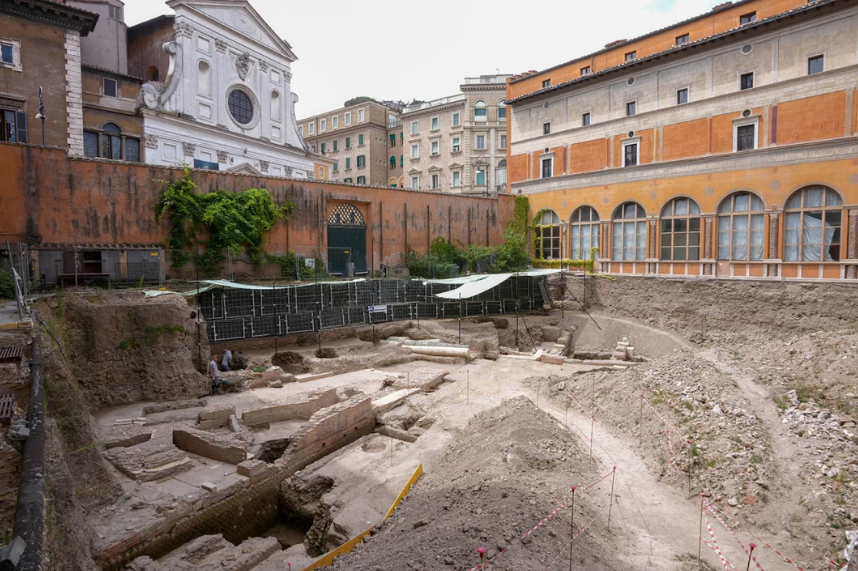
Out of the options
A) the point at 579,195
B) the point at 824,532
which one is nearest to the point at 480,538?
the point at 824,532

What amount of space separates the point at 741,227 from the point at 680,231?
9.37ft

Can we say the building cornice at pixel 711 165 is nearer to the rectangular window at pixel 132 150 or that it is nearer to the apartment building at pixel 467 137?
the apartment building at pixel 467 137

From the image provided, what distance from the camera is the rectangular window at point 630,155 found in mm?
28781

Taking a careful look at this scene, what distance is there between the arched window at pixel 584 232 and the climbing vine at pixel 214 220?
58.3 ft

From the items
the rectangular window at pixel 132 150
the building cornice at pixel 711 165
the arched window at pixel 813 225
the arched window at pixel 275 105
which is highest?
the arched window at pixel 275 105

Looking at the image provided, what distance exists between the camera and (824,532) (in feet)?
26.1

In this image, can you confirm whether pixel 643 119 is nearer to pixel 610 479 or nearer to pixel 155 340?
pixel 610 479

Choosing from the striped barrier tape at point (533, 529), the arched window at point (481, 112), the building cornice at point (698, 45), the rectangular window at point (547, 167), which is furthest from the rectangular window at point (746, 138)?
the arched window at point (481, 112)

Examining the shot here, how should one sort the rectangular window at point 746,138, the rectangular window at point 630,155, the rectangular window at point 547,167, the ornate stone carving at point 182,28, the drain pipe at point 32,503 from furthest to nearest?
the rectangular window at point 547,167 → the ornate stone carving at point 182,28 → the rectangular window at point 630,155 → the rectangular window at point 746,138 → the drain pipe at point 32,503

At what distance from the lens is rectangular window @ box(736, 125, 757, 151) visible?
24250mm

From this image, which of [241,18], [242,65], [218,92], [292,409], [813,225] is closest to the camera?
[292,409]

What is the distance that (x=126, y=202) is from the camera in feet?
69.8

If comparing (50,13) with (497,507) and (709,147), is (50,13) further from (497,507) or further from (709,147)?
(709,147)

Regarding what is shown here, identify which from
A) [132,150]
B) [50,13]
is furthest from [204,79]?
[50,13]
